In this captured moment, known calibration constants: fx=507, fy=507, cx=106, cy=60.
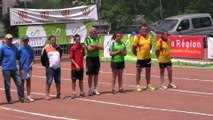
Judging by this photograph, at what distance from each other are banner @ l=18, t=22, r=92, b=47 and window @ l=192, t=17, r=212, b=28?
593 centimetres

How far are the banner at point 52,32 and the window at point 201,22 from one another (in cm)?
593

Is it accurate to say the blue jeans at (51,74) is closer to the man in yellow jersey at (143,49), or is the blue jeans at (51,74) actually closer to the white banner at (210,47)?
the man in yellow jersey at (143,49)

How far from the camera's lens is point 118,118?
10875mm

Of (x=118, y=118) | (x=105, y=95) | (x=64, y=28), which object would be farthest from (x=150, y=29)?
(x=118, y=118)

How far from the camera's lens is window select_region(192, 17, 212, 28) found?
2829cm

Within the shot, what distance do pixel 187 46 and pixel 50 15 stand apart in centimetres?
815

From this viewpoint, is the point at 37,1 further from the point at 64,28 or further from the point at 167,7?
the point at 64,28

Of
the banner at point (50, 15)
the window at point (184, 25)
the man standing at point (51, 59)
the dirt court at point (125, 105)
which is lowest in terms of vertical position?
the dirt court at point (125, 105)

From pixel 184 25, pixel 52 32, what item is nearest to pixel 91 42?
pixel 52 32

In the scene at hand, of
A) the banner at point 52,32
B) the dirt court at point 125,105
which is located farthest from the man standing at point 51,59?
the banner at point 52,32


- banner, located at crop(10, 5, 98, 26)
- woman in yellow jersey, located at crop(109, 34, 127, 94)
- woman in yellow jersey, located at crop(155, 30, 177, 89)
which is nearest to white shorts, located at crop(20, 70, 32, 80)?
woman in yellow jersey, located at crop(109, 34, 127, 94)

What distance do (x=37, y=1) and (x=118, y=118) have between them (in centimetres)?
4265

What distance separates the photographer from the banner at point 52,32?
26.7 m

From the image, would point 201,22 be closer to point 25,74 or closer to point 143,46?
point 143,46
